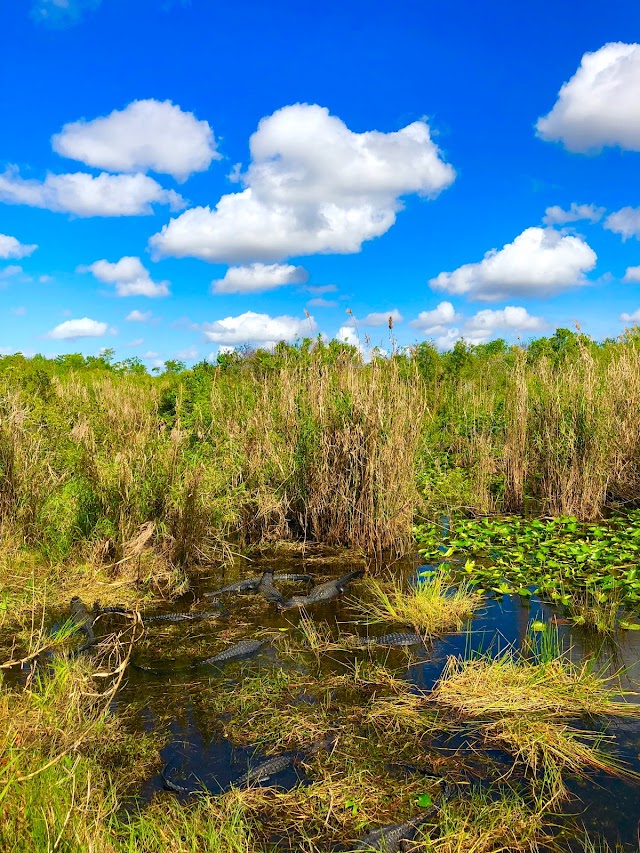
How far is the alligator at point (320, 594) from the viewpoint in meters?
4.86

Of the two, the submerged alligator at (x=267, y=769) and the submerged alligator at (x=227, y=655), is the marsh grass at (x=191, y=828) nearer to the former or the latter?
the submerged alligator at (x=267, y=769)

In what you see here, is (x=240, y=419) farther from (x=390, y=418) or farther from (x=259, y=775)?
(x=259, y=775)

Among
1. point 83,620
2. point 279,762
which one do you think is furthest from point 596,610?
point 83,620

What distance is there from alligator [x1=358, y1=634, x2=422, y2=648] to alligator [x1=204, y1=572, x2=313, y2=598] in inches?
56.3

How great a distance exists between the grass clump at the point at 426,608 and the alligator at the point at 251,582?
2.69 feet

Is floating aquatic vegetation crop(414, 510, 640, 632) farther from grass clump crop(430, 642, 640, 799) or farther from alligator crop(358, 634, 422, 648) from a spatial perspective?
grass clump crop(430, 642, 640, 799)

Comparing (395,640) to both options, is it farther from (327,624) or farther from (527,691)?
(527,691)

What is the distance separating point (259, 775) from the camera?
2.68 m

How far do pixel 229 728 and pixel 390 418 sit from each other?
3.67m

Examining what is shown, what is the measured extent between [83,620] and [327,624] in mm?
1794

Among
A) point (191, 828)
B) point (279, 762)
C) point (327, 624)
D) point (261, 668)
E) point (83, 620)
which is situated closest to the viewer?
point (191, 828)

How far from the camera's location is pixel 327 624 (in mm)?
4453

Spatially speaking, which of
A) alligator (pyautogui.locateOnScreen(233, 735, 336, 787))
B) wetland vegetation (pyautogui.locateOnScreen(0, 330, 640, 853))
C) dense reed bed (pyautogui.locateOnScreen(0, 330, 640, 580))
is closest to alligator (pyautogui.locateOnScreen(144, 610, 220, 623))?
wetland vegetation (pyautogui.locateOnScreen(0, 330, 640, 853))

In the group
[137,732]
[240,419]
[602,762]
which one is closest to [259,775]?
[137,732]
